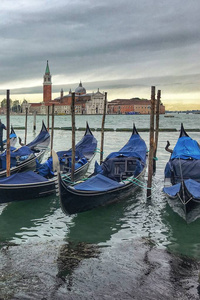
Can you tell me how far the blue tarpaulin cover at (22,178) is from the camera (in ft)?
22.7

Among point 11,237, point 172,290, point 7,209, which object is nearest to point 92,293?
point 172,290

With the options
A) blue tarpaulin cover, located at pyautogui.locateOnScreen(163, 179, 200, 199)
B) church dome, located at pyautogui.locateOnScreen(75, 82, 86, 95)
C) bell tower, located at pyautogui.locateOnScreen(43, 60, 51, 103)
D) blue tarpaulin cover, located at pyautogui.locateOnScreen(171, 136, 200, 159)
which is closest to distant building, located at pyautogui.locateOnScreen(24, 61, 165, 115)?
bell tower, located at pyautogui.locateOnScreen(43, 60, 51, 103)

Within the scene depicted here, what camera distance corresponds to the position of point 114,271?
441 cm

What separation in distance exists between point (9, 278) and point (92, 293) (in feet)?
3.38

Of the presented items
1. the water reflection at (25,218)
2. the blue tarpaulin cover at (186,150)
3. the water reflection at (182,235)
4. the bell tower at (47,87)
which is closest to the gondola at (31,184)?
the water reflection at (25,218)

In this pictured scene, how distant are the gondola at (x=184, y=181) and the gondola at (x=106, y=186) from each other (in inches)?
32.0

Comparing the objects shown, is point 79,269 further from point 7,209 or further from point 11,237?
point 7,209

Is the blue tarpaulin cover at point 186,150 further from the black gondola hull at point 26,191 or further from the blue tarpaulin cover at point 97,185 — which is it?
the black gondola hull at point 26,191

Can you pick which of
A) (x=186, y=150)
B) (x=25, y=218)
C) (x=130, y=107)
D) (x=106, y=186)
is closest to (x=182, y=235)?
(x=106, y=186)

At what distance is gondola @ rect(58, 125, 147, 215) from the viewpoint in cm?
615

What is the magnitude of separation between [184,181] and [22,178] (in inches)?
128

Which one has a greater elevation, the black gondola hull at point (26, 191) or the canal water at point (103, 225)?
the black gondola hull at point (26, 191)

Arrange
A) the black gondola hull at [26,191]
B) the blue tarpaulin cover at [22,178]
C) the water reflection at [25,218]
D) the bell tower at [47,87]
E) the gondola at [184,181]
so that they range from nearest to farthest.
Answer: the water reflection at [25,218], the gondola at [184,181], the black gondola hull at [26,191], the blue tarpaulin cover at [22,178], the bell tower at [47,87]

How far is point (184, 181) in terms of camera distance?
6.87 meters
